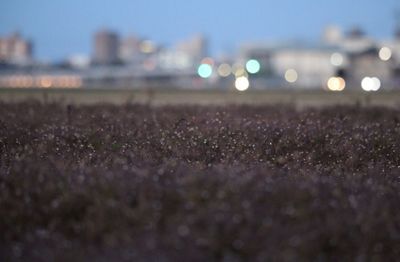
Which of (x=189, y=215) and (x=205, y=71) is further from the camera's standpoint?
(x=205, y=71)

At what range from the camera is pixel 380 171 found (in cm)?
1226

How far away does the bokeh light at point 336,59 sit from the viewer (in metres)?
101

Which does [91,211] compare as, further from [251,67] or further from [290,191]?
[251,67]

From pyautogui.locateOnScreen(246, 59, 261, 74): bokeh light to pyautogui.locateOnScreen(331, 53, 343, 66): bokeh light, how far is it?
12.2m

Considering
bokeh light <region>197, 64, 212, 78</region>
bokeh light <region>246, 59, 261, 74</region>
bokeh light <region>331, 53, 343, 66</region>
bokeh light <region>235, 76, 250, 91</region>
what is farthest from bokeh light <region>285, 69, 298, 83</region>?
bokeh light <region>235, 76, 250, 91</region>

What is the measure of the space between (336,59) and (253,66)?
14.4 meters

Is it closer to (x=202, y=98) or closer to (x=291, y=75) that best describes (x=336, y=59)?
(x=291, y=75)

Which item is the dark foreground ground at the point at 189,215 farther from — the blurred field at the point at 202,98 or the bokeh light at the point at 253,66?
the bokeh light at the point at 253,66

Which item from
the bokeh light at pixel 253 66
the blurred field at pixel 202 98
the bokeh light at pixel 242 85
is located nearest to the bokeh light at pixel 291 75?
the bokeh light at pixel 253 66

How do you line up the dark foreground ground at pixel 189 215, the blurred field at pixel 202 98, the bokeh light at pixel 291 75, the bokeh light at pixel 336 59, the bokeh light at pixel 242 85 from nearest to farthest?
1. the dark foreground ground at pixel 189 215
2. the blurred field at pixel 202 98
3. the bokeh light at pixel 242 85
4. the bokeh light at pixel 336 59
5. the bokeh light at pixel 291 75

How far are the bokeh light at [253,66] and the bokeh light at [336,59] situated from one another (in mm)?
12172

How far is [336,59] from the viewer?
10231cm

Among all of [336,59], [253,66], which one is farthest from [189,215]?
[253,66]

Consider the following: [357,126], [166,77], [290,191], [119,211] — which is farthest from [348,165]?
[166,77]
